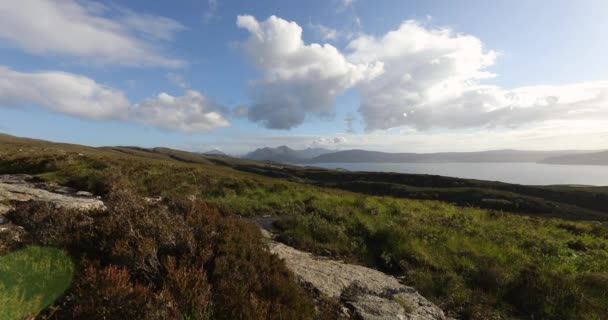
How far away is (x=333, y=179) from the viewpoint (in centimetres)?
12600

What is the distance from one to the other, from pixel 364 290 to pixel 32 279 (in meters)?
5.28

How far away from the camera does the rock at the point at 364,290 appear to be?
528cm

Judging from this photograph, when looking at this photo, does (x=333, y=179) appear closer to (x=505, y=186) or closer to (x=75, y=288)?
(x=505, y=186)

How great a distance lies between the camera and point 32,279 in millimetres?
3867

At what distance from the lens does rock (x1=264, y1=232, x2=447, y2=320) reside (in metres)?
5.28

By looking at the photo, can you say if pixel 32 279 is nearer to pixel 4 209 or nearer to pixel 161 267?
pixel 161 267

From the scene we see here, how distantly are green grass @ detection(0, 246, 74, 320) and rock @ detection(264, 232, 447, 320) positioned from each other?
10.9 ft

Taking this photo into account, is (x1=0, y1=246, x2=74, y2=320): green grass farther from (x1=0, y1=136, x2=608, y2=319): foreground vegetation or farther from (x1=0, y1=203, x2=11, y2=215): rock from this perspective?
(x1=0, y1=203, x2=11, y2=215): rock

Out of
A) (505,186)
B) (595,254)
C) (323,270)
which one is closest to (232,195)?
(323,270)

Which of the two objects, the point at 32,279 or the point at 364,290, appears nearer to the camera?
the point at 32,279

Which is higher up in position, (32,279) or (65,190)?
(32,279)

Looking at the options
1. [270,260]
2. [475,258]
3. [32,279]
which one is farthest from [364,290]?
[32,279]

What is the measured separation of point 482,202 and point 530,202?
386 inches

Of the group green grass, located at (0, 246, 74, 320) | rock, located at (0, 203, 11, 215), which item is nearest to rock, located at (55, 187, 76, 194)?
rock, located at (0, 203, 11, 215)
